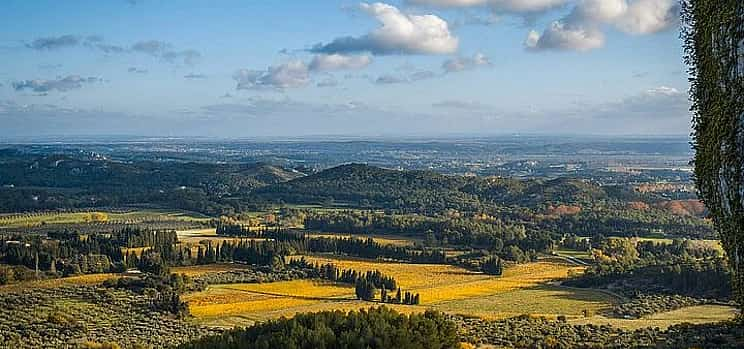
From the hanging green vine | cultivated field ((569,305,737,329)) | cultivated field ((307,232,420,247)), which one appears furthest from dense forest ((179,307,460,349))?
cultivated field ((307,232,420,247))

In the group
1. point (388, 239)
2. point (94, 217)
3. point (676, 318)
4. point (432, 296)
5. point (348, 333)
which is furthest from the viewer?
point (94, 217)

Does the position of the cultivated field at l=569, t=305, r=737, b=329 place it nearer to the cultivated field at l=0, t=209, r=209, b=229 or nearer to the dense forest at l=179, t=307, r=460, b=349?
the dense forest at l=179, t=307, r=460, b=349

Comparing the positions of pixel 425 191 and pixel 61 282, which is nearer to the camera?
pixel 61 282

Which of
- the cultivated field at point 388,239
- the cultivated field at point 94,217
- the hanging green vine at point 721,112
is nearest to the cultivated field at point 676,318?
the hanging green vine at point 721,112

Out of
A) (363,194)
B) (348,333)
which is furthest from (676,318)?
(363,194)

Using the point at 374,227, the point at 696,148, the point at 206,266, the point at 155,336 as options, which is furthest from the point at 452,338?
the point at 374,227

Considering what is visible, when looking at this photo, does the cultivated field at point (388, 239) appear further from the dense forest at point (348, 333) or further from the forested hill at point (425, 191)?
the dense forest at point (348, 333)

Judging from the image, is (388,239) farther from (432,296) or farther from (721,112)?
(721,112)
